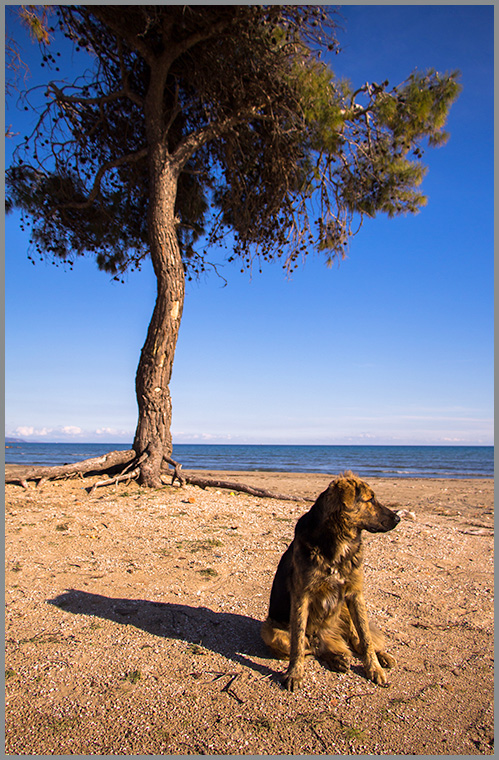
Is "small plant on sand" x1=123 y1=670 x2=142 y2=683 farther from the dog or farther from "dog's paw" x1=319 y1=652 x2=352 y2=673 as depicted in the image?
"dog's paw" x1=319 y1=652 x2=352 y2=673

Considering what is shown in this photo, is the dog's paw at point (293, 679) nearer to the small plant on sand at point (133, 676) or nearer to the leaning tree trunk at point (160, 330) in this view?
the small plant on sand at point (133, 676)

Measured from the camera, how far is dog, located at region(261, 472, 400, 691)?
3033 millimetres

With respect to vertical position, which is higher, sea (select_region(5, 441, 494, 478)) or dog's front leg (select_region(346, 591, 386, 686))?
dog's front leg (select_region(346, 591, 386, 686))

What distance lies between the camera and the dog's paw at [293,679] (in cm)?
290

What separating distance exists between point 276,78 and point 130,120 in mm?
4006

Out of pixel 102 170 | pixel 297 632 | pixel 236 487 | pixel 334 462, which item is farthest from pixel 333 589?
pixel 334 462

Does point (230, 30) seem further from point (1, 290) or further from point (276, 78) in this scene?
point (1, 290)

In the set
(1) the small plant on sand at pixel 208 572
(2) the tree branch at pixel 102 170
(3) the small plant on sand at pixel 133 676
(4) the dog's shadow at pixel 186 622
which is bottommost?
(1) the small plant on sand at pixel 208 572

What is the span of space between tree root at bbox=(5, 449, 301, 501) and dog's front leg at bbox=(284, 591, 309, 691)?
6177 millimetres

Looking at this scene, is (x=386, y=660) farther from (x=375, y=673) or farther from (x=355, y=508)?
(x=355, y=508)

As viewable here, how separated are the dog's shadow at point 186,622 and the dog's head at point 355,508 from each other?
1230mm

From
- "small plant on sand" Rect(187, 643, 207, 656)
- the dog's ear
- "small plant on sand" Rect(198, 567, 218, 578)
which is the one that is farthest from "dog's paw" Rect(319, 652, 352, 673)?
"small plant on sand" Rect(198, 567, 218, 578)

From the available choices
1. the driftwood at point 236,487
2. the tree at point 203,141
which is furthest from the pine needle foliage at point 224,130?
the driftwood at point 236,487

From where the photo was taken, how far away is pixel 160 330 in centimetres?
942
